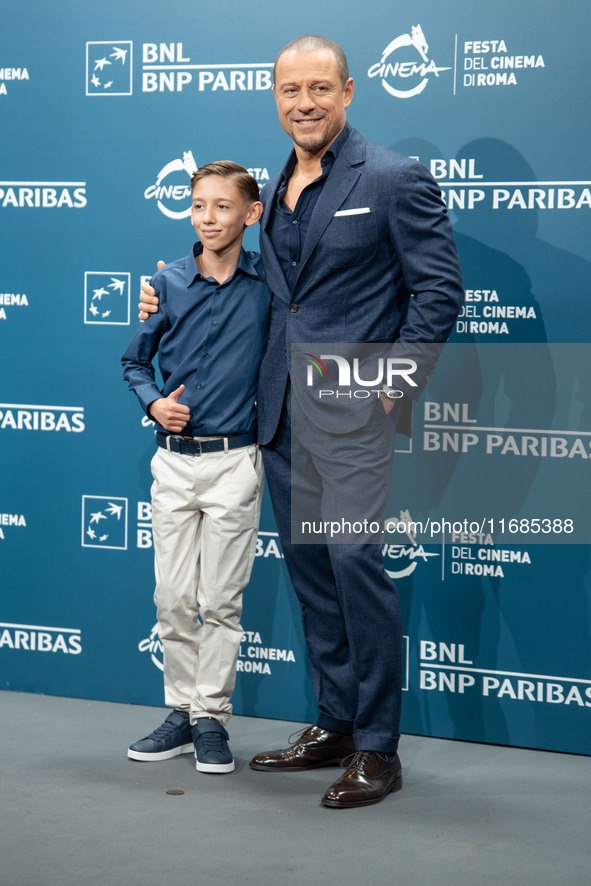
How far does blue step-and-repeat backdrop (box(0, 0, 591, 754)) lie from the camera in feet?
10.5

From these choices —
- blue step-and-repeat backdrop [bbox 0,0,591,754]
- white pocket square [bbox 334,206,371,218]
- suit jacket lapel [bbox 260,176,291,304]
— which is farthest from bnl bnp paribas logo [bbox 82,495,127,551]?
white pocket square [bbox 334,206,371,218]

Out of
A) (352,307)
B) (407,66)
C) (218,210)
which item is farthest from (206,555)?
(407,66)

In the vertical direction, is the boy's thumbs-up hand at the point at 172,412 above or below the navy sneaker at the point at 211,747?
above

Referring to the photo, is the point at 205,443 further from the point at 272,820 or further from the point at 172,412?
the point at 272,820

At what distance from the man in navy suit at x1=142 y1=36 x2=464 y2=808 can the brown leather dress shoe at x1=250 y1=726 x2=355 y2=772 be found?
142 millimetres

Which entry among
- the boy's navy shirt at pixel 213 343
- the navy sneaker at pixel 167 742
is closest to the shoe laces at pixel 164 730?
the navy sneaker at pixel 167 742

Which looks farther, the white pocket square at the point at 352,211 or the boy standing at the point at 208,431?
the boy standing at the point at 208,431

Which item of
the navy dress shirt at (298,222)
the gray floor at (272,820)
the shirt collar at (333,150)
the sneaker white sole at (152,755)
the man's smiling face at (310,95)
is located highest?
the man's smiling face at (310,95)

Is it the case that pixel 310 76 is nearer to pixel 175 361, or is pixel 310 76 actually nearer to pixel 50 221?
pixel 175 361

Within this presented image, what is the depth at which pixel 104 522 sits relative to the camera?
12.1 ft

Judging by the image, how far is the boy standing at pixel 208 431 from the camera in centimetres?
299

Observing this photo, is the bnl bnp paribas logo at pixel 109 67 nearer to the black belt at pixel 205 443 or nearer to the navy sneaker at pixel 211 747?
the black belt at pixel 205 443

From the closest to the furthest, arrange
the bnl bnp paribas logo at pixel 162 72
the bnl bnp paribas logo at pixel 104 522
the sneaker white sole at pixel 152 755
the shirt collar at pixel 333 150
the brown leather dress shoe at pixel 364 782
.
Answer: the brown leather dress shoe at pixel 364 782
the shirt collar at pixel 333 150
the sneaker white sole at pixel 152 755
the bnl bnp paribas logo at pixel 162 72
the bnl bnp paribas logo at pixel 104 522

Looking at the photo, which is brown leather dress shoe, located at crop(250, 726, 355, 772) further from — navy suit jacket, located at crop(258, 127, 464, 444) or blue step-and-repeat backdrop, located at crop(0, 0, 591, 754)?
navy suit jacket, located at crop(258, 127, 464, 444)
